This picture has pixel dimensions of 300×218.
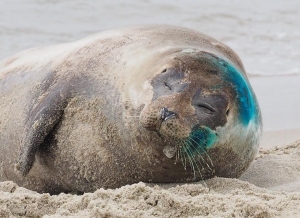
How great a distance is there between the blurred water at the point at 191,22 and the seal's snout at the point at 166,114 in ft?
14.3

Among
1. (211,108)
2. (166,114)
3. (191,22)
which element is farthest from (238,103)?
(191,22)

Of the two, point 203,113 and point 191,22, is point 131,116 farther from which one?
point 191,22

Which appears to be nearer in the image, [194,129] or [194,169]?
Result: [194,129]

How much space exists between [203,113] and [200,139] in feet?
0.46

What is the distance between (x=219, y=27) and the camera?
12.4 m

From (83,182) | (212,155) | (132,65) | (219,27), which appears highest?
(132,65)

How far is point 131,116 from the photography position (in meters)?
4.12

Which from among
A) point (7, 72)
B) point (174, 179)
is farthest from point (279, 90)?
point (174, 179)

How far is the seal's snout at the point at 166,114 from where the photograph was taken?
3.69m

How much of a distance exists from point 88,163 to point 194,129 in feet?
2.58

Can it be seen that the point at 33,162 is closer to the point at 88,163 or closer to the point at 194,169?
the point at 88,163

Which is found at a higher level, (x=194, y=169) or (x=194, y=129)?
(x=194, y=129)

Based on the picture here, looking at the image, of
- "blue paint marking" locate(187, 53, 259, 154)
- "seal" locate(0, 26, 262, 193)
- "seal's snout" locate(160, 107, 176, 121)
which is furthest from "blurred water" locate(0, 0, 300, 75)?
"seal's snout" locate(160, 107, 176, 121)

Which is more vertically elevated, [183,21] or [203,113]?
[203,113]
